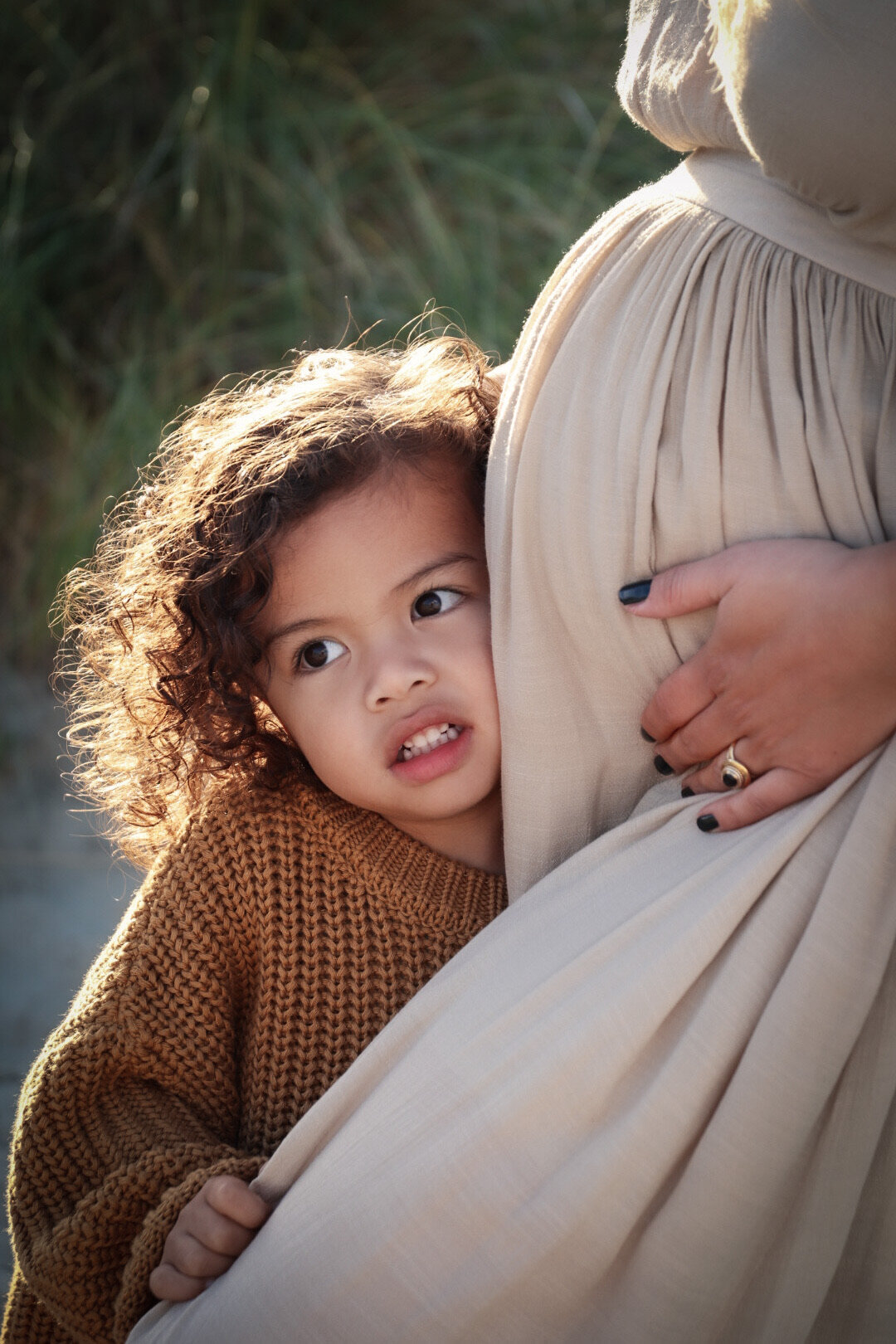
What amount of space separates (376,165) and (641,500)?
3113 millimetres

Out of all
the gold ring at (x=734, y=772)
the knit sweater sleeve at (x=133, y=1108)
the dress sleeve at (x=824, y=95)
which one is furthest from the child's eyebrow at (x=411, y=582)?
the dress sleeve at (x=824, y=95)

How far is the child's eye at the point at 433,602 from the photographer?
148 cm

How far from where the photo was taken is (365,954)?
4.78 feet

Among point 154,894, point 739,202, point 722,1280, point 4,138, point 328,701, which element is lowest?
point 722,1280

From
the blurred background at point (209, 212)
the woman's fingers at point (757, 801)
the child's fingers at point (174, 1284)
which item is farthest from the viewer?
the blurred background at point (209, 212)

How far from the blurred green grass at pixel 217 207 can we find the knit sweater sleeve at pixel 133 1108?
7.21ft

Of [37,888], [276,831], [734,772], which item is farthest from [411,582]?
[37,888]

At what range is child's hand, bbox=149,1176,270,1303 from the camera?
1168mm

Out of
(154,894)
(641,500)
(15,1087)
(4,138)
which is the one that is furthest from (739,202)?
(4,138)

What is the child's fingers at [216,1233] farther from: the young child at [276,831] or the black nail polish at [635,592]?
the black nail polish at [635,592]

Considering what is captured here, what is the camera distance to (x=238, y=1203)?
3.87 ft

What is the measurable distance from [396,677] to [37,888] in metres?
2.02

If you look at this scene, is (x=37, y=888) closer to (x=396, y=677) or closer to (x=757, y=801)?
(x=396, y=677)

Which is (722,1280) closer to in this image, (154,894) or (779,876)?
(779,876)
